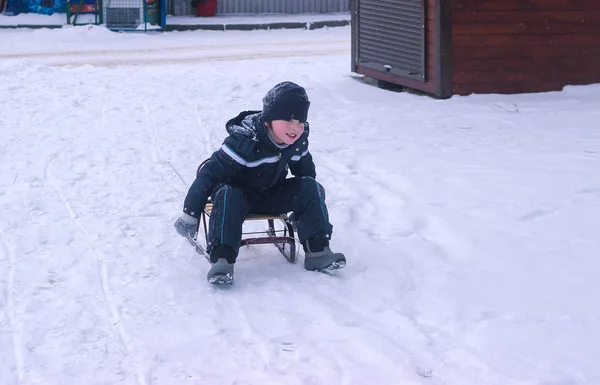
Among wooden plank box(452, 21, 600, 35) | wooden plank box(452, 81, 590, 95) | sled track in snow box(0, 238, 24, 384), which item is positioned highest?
wooden plank box(452, 21, 600, 35)

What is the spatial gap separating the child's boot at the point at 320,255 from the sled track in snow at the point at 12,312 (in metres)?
1.53

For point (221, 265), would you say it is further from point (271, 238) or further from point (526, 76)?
point (526, 76)

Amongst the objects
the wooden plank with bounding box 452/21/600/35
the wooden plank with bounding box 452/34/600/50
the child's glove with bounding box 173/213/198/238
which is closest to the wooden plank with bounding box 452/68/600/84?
the wooden plank with bounding box 452/34/600/50

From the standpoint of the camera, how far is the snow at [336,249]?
414 cm

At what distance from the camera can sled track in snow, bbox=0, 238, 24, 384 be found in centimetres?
410

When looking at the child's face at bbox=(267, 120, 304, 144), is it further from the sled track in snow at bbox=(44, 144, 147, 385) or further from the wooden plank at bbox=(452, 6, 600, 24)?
the wooden plank at bbox=(452, 6, 600, 24)

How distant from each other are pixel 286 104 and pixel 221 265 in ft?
2.94

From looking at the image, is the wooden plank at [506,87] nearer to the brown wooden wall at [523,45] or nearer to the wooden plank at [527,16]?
the brown wooden wall at [523,45]

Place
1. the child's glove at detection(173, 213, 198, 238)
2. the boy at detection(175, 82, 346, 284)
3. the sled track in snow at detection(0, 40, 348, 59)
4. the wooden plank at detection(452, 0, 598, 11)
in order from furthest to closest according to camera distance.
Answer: the sled track in snow at detection(0, 40, 348, 59), the wooden plank at detection(452, 0, 598, 11), the child's glove at detection(173, 213, 198, 238), the boy at detection(175, 82, 346, 284)

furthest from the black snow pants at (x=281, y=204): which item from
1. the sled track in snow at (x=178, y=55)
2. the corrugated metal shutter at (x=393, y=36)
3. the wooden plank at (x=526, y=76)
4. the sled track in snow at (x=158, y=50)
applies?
the sled track in snow at (x=158, y=50)

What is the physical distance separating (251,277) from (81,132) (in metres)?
4.40

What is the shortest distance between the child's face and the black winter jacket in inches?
2.5

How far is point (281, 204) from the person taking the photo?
17.6ft

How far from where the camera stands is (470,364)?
407 cm
